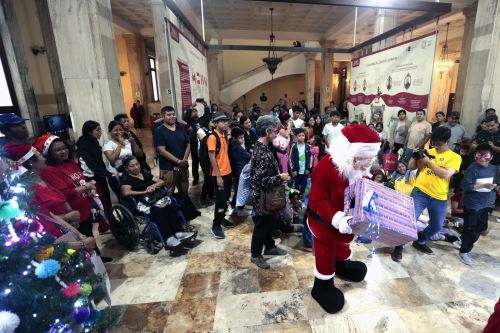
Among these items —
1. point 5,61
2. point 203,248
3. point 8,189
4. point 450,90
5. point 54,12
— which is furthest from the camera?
point 450,90

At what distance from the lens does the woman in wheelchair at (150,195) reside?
2830mm

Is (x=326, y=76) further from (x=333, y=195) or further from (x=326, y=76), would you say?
(x=333, y=195)

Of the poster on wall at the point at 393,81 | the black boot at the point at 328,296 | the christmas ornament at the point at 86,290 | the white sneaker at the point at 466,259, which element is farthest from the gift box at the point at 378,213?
the poster on wall at the point at 393,81

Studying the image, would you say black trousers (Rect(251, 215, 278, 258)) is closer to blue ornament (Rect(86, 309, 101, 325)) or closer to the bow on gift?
the bow on gift

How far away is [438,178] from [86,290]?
10.2 ft

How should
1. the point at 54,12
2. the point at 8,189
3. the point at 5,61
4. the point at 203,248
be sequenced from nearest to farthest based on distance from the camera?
the point at 8,189 < the point at 203,248 < the point at 54,12 < the point at 5,61

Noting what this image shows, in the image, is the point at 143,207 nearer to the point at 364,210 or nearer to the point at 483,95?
the point at 364,210

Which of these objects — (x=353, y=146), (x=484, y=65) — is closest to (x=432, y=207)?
(x=353, y=146)

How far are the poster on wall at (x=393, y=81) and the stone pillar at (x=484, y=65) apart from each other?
1.21m

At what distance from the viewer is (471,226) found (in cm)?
267

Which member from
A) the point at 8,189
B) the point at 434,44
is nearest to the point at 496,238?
the point at 434,44

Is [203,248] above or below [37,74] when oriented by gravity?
below

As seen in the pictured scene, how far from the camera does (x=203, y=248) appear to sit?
10.1ft

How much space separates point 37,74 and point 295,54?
47.3ft
